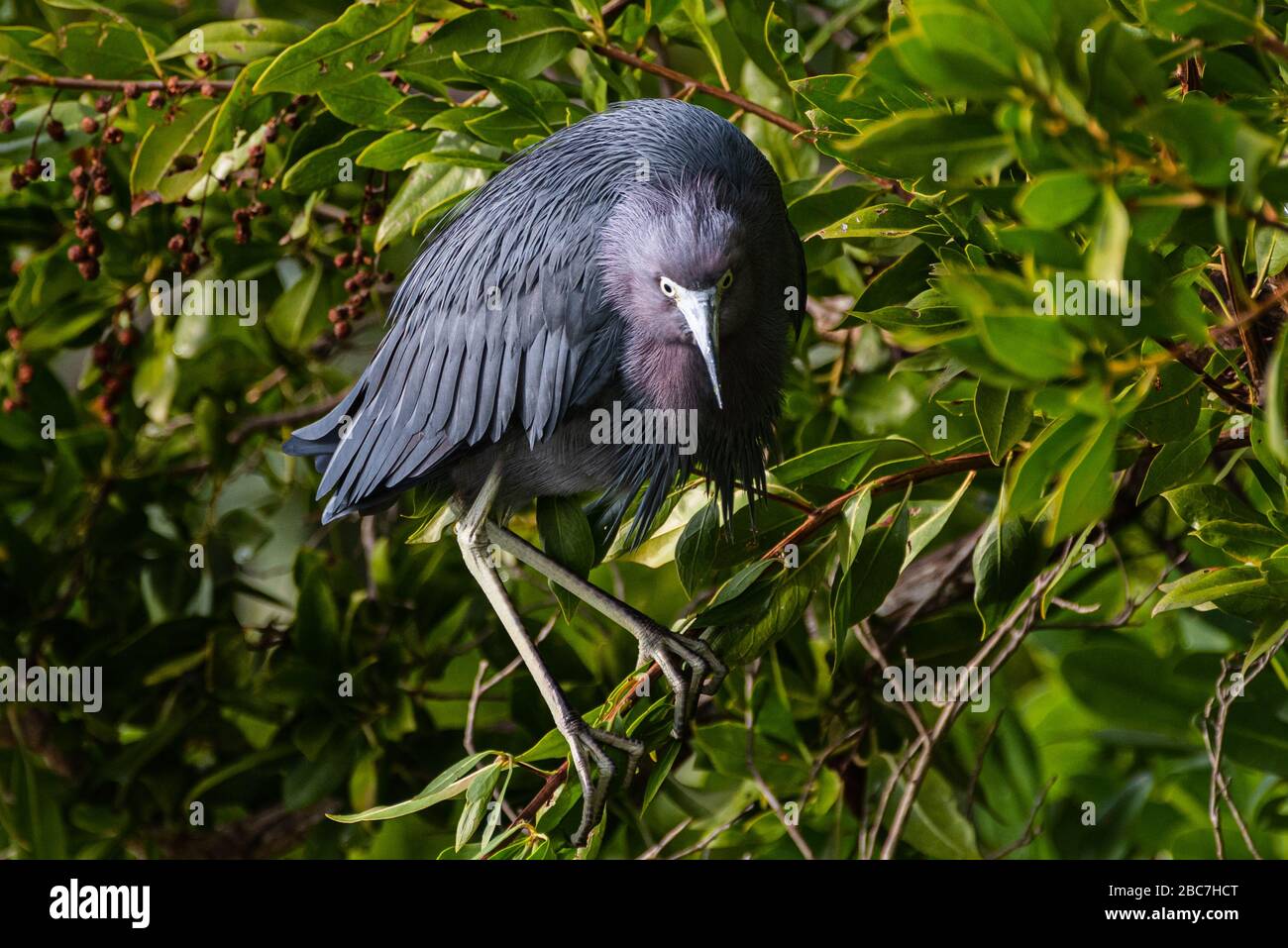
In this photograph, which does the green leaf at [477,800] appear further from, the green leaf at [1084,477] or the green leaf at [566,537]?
the green leaf at [1084,477]

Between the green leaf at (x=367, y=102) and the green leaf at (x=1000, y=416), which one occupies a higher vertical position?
the green leaf at (x=367, y=102)

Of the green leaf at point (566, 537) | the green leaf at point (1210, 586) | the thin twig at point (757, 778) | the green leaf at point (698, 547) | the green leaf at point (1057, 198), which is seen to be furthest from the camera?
the thin twig at point (757, 778)

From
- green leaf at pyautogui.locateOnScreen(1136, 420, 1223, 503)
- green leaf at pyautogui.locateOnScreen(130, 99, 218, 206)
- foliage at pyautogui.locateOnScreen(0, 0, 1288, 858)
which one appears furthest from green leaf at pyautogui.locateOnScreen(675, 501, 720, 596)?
green leaf at pyautogui.locateOnScreen(130, 99, 218, 206)

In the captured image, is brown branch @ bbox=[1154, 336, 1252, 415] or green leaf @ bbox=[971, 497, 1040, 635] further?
green leaf @ bbox=[971, 497, 1040, 635]

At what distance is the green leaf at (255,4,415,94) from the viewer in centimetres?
174

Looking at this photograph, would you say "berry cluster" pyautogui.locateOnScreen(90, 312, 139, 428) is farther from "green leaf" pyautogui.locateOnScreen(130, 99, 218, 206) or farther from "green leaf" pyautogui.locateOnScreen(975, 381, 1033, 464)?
"green leaf" pyautogui.locateOnScreen(975, 381, 1033, 464)

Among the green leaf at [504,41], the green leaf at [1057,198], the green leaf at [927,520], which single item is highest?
the green leaf at [504,41]

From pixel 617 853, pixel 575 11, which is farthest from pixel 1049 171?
pixel 617 853

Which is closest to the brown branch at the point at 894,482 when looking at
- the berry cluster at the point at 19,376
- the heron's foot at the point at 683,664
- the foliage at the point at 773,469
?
the foliage at the point at 773,469

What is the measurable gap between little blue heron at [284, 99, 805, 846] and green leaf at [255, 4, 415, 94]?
0.24m

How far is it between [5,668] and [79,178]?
3.36 feet

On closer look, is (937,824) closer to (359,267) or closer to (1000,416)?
(1000,416)

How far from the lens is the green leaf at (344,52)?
5.70ft

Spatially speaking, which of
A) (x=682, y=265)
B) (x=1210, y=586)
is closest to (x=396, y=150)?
(x=682, y=265)
